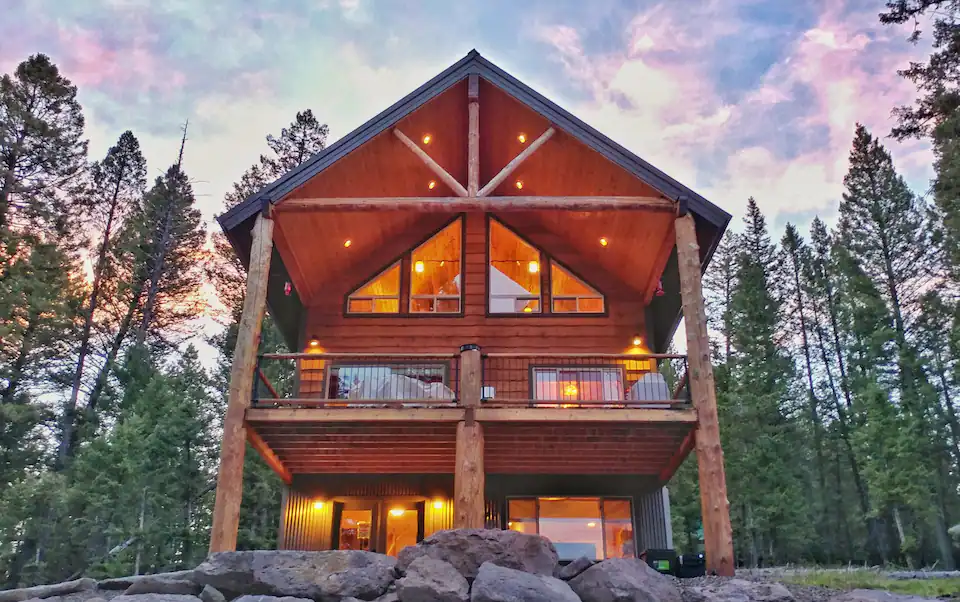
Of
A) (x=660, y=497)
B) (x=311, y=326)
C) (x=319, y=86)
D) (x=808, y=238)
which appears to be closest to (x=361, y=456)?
(x=311, y=326)

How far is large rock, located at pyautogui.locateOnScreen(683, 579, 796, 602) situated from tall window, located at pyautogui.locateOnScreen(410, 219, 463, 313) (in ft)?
24.2

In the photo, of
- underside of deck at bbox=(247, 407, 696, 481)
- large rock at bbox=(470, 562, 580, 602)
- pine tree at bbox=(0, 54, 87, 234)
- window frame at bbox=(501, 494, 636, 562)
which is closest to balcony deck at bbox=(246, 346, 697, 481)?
underside of deck at bbox=(247, 407, 696, 481)

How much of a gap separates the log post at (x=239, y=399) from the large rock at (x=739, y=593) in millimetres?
5209

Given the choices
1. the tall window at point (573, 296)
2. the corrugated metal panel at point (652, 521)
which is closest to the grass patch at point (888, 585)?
the corrugated metal panel at point (652, 521)

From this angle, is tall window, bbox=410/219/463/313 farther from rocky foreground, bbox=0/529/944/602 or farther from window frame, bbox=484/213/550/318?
rocky foreground, bbox=0/529/944/602

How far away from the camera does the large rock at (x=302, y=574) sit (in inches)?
239

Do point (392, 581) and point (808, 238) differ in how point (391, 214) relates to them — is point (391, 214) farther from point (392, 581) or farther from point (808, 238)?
point (808, 238)

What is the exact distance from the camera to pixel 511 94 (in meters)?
11.3

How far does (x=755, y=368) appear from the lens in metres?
24.4

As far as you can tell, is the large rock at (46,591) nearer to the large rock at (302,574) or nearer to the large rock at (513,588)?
the large rock at (302,574)

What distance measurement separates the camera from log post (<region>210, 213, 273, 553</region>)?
341 inches

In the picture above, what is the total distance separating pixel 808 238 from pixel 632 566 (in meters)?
26.7

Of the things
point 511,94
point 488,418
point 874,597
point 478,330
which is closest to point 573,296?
Answer: point 478,330

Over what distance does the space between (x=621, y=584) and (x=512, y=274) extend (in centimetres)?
793
